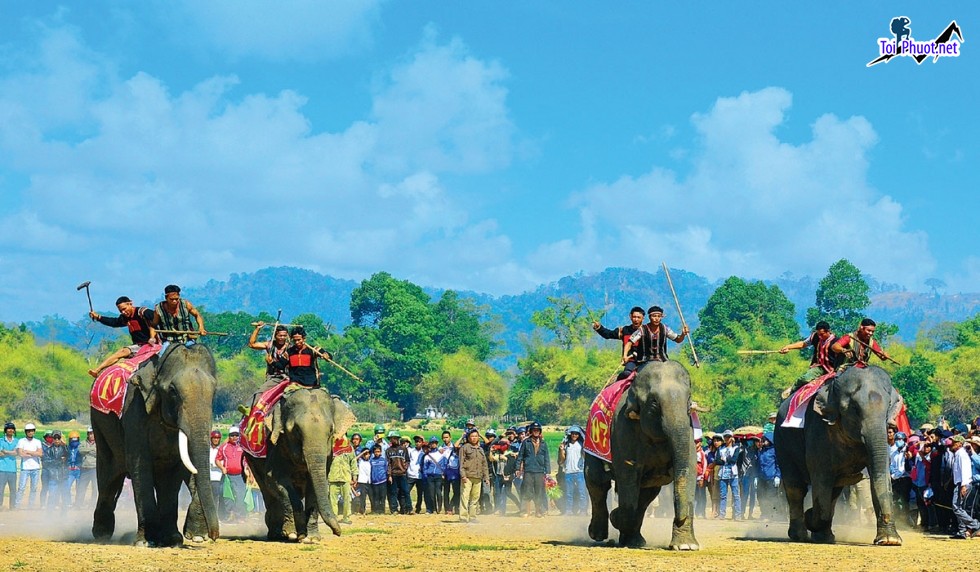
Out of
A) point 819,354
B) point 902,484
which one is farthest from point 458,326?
point 819,354

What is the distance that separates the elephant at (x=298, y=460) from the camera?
1997 centimetres

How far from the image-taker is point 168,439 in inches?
766

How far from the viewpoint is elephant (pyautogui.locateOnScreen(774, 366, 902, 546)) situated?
19359 mm

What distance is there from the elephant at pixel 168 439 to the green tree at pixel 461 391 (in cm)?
11837

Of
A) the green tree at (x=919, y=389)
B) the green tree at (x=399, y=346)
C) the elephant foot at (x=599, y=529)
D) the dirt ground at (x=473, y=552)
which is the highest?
the green tree at (x=399, y=346)

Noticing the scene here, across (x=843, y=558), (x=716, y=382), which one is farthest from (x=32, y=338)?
(x=843, y=558)

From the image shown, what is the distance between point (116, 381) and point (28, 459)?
583 inches

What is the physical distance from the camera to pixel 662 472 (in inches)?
753

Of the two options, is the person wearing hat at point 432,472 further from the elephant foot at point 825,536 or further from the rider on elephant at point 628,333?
the rider on elephant at point 628,333

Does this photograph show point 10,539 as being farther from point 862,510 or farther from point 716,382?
point 716,382

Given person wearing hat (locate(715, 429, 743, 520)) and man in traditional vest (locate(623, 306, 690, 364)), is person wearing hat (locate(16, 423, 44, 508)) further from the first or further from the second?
man in traditional vest (locate(623, 306, 690, 364))

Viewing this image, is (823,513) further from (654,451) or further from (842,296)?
(842,296)

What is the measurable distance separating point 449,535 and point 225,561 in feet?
23.9

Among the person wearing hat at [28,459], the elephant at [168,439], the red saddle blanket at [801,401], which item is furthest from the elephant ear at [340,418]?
the person wearing hat at [28,459]
